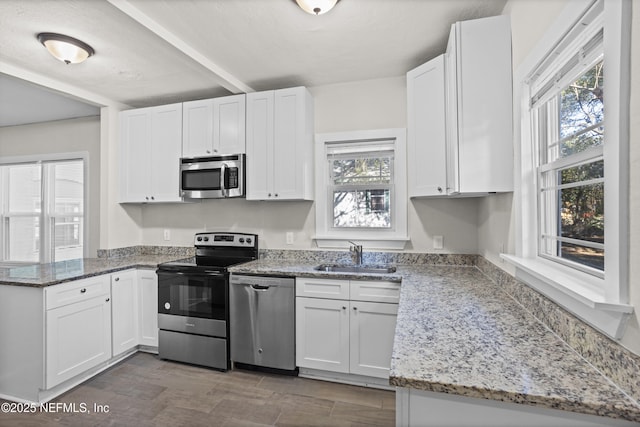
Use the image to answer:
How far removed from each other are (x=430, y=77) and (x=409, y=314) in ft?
5.53

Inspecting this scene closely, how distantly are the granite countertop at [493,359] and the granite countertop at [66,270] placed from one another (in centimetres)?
245

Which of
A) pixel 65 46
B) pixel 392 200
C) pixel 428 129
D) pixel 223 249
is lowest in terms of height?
pixel 223 249

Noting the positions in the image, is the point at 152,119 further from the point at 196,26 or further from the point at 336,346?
the point at 336,346

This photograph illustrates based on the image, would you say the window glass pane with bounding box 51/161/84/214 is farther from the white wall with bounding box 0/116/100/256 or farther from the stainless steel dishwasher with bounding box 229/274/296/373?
the stainless steel dishwasher with bounding box 229/274/296/373

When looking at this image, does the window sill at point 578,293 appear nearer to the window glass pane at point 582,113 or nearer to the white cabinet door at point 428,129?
the window glass pane at point 582,113

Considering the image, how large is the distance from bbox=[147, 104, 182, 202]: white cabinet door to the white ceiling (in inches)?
9.8

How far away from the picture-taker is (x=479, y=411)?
895 millimetres

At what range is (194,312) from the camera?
9.07 ft

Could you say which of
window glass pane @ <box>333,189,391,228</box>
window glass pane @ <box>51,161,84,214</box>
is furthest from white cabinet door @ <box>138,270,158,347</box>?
window glass pane @ <box>333,189,391,228</box>

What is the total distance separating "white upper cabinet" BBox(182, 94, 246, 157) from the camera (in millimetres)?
3008

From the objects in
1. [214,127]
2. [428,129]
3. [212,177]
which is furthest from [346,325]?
[214,127]

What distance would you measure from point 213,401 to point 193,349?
0.63m

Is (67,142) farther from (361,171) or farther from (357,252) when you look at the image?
(357,252)

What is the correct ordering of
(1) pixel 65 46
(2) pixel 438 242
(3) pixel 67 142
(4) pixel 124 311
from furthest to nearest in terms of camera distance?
(3) pixel 67 142 → (4) pixel 124 311 → (2) pixel 438 242 → (1) pixel 65 46
